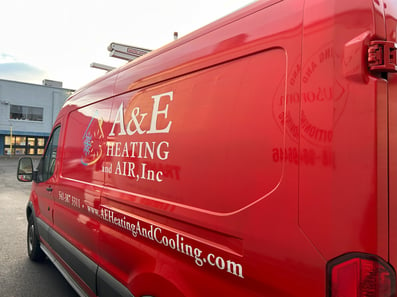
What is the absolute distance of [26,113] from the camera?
3369cm

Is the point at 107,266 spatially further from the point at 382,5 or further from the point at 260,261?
the point at 382,5

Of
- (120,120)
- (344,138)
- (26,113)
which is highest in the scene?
(26,113)

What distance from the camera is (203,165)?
152 cm

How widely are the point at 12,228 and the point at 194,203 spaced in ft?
20.4

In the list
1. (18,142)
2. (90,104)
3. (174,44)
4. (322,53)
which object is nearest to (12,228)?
(90,104)

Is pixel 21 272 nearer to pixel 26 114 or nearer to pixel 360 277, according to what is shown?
pixel 360 277

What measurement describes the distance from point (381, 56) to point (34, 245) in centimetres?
485

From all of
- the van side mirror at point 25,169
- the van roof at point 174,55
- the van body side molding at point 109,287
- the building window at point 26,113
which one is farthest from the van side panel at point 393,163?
the building window at point 26,113

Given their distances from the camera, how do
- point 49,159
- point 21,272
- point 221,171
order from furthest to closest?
1. point 21,272
2. point 49,159
3. point 221,171

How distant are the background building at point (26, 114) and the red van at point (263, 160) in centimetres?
3492

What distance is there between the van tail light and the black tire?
431 centimetres

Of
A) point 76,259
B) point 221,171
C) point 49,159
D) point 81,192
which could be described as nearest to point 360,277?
point 221,171

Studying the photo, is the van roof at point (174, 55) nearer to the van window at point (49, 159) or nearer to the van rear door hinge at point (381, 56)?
the van rear door hinge at point (381, 56)

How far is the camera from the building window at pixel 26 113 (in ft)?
108
